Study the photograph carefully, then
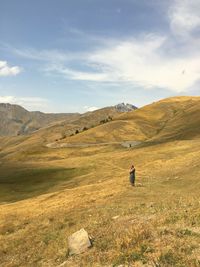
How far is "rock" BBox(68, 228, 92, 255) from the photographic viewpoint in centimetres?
1967

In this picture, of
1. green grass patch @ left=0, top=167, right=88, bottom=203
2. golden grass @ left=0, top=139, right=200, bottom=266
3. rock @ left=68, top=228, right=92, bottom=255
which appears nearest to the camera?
golden grass @ left=0, top=139, right=200, bottom=266

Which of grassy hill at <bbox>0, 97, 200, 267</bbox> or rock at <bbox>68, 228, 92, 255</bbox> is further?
rock at <bbox>68, 228, 92, 255</bbox>

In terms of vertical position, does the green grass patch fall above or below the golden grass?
below

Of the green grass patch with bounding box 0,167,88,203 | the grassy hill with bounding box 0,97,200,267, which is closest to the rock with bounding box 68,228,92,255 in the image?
the grassy hill with bounding box 0,97,200,267

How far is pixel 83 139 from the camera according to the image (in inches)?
7333

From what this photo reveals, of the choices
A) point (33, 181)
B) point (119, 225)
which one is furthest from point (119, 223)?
point (33, 181)

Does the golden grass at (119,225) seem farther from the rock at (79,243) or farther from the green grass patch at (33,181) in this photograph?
the green grass patch at (33,181)

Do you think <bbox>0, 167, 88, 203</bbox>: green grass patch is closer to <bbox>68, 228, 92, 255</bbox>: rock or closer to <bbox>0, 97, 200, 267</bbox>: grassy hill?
<bbox>0, 97, 200, 267</bbox>: grassy hill

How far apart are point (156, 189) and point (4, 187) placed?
46.6m

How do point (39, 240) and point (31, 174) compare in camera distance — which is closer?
point (39, 240)

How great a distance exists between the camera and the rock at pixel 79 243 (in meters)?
19.7

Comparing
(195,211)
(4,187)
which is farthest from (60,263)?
(4,187)

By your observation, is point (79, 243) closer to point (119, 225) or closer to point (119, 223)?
point (119, 225)

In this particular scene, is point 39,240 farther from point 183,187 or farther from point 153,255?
point 183,187
